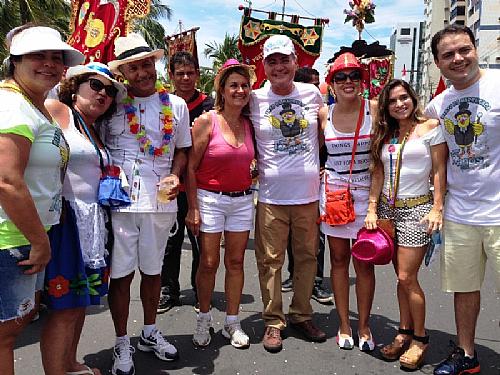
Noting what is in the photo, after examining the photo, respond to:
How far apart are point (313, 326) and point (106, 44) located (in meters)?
3.53

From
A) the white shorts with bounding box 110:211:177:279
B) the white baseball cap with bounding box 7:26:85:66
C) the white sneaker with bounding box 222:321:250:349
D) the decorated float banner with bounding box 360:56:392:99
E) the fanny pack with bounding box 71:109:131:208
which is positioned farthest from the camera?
the decorated float banner with bounding box 360:56:392:99

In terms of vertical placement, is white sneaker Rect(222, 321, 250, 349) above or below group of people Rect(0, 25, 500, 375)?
below

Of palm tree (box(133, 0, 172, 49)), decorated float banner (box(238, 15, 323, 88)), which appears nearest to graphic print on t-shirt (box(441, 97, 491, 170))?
decorated float banner (box(238, 15, 323, 88))

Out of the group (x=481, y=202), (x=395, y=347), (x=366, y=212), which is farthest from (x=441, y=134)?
(x=395, y=347)

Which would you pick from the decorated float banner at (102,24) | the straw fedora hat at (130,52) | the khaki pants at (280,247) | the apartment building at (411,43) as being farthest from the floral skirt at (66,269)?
the apartment building at (411,43)

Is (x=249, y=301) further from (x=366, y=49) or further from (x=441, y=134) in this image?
(x=366, y=49)

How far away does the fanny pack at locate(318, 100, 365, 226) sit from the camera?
3.40 m

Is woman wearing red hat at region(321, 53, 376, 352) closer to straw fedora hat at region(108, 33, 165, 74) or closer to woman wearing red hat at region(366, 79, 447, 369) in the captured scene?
woman wearing red hat at region(366, 79, 447, 369)

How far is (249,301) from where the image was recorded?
4.55 m

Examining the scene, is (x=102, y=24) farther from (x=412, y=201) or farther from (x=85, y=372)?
(x=412, y=201)

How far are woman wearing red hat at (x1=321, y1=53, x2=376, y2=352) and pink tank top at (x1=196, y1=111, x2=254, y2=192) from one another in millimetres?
635

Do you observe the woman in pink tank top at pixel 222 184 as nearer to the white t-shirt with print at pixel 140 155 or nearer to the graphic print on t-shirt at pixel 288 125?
the graphic print on t-shirt at pixel 288 125

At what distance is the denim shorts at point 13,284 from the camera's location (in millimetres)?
2086

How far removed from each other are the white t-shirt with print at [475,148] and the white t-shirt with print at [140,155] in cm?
192
